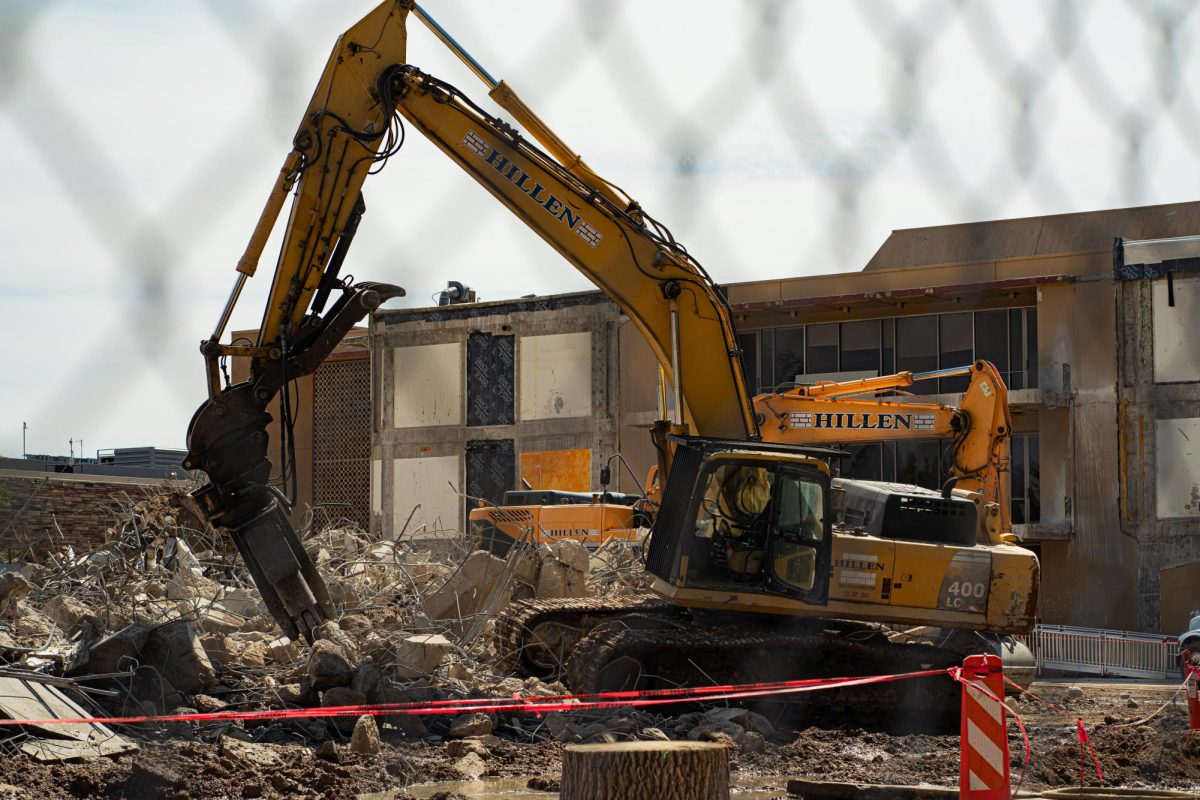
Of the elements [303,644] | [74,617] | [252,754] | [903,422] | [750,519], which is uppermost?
[903,422]

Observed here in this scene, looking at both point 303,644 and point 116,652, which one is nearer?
point 116,652

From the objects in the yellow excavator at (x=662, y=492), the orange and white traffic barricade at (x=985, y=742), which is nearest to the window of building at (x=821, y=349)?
the yellow excavator at (x=662, y=492)

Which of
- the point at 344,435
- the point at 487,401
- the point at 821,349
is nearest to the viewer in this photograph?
the point at 821,349

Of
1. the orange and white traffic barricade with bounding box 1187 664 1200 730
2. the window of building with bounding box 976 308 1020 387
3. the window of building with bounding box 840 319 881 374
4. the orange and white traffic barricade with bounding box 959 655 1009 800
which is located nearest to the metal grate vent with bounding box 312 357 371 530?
the window of building with bounding box 840 319 881 374

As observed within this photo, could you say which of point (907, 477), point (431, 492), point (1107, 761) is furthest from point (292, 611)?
point (431, 492)

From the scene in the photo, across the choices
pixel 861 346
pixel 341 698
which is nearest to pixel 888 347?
pixel 861 346

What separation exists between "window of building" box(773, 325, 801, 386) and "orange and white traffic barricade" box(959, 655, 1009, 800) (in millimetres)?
28393

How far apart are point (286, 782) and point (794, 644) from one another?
5623 mm

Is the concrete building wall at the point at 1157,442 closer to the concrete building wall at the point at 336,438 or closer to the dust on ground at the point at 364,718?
the dust on ground at the point at 364,718

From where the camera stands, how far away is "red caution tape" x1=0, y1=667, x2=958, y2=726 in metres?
9.19

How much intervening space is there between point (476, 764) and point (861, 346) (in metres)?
25.7

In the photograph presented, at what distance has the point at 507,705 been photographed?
10.0 m

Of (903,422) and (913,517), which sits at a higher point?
(903,422)

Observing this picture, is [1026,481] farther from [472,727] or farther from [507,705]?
[507,705]
